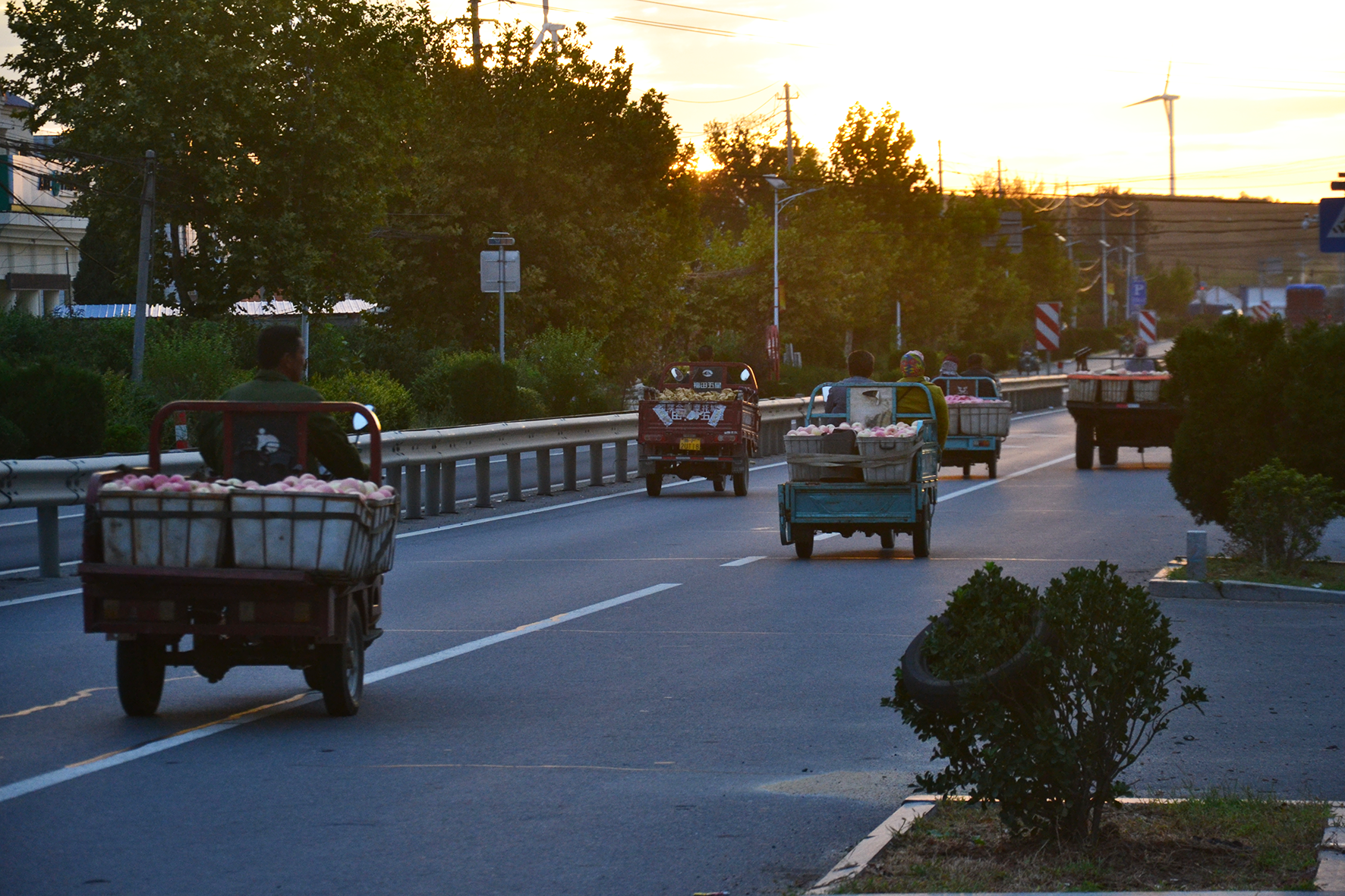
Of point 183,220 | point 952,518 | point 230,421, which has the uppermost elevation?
point 183,220

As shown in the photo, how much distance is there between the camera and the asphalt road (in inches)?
228

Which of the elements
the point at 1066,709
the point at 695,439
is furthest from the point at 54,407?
the point at 1066,709

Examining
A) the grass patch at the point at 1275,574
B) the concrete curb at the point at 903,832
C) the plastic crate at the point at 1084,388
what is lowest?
the grass patch at the point at 1275,574

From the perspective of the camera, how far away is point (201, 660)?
795 centimetres

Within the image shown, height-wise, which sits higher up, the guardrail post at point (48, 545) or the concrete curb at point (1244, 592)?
the guardrail post at point (48, 545)

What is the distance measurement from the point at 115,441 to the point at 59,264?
221ft

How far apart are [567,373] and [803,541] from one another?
91.7 feet

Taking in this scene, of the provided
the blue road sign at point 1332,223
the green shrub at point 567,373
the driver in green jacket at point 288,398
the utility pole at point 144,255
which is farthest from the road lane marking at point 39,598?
the green shrub at point 567,373

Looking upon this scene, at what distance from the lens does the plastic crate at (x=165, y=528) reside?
7617 millimetres

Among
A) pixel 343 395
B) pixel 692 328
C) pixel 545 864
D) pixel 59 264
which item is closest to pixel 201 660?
pixel 545 864

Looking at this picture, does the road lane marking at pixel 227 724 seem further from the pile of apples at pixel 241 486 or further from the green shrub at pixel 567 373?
the green shrub at pixel 567 373

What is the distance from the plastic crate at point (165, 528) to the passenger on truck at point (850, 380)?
33.4ft

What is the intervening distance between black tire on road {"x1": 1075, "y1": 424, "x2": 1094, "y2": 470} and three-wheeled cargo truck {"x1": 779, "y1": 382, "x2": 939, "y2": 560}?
528 inches

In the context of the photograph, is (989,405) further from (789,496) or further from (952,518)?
(789,496)
